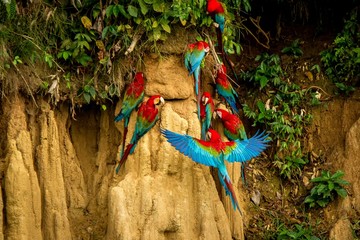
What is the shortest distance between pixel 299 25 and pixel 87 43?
8.80ft

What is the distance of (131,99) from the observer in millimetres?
7977

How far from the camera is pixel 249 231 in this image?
8.64 metres

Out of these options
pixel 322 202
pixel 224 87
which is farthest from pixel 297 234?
pixel 224 87

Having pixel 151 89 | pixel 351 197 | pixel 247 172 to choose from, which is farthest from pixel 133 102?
pixel 351 197

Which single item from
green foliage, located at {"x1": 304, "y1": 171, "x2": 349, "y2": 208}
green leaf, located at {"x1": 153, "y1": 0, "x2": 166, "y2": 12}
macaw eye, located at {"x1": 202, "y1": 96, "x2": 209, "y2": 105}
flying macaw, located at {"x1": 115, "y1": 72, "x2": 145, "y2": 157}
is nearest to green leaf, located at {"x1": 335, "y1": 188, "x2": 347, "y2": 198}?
green foliage, located at {"x1": 304, "y1": 171, "x2": 349, "y2": 208}

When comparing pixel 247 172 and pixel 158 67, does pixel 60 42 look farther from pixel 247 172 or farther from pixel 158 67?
pixel 247 172

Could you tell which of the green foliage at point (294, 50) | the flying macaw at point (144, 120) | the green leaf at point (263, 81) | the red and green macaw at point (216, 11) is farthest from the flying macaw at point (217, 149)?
the green foliage at point (294, 50)

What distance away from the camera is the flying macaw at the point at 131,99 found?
796 cm

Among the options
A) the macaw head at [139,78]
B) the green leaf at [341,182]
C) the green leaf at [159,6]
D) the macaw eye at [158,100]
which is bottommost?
the green leaf at [341,182]

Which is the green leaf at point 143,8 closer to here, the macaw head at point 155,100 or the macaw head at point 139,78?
the macaw head at point 139,78

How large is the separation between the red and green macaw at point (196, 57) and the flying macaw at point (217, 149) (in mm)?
534

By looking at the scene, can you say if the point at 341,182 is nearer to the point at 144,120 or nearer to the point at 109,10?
the point at 144,120

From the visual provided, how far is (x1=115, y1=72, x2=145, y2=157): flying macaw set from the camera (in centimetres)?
796

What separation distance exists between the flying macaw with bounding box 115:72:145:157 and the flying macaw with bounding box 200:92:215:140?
1.88 ft
